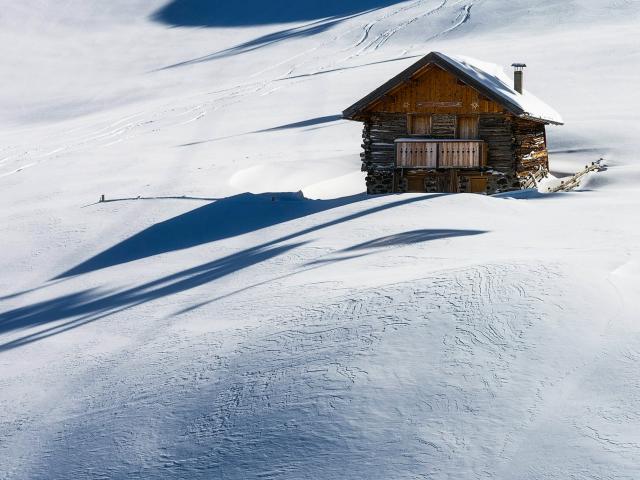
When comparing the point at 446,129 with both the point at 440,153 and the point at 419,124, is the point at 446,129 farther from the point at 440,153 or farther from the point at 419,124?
the point at 419,124

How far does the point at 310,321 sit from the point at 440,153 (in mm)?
19145

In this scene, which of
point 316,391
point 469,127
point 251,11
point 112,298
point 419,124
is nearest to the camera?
point 316,391

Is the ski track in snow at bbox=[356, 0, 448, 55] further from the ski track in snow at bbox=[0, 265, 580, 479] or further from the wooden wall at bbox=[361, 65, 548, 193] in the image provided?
the ski track in snow at bbox=[0, 265, 580, 479]

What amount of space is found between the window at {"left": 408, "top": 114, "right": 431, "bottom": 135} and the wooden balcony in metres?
0.34

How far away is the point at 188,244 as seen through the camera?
24.0m

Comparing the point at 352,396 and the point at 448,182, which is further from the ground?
the point at 352,396

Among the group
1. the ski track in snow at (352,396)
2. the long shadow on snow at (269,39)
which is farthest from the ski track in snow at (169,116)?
the ski track in snow at (352,396)

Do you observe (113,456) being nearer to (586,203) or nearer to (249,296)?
(249,296)

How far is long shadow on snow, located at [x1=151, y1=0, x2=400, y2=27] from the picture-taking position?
94375 mm

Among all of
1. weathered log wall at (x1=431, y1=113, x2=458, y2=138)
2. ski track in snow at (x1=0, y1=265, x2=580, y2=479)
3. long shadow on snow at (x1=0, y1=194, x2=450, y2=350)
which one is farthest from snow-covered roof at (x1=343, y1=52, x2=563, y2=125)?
ski track in snow at (x1=0, y1=265, x2=580, y2=479)

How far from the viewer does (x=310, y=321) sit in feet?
44.3

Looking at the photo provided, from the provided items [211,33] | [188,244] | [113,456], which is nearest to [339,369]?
[113,456]

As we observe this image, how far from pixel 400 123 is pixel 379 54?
128 feet

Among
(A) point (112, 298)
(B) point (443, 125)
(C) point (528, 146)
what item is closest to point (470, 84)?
(B) point (443, 125)
